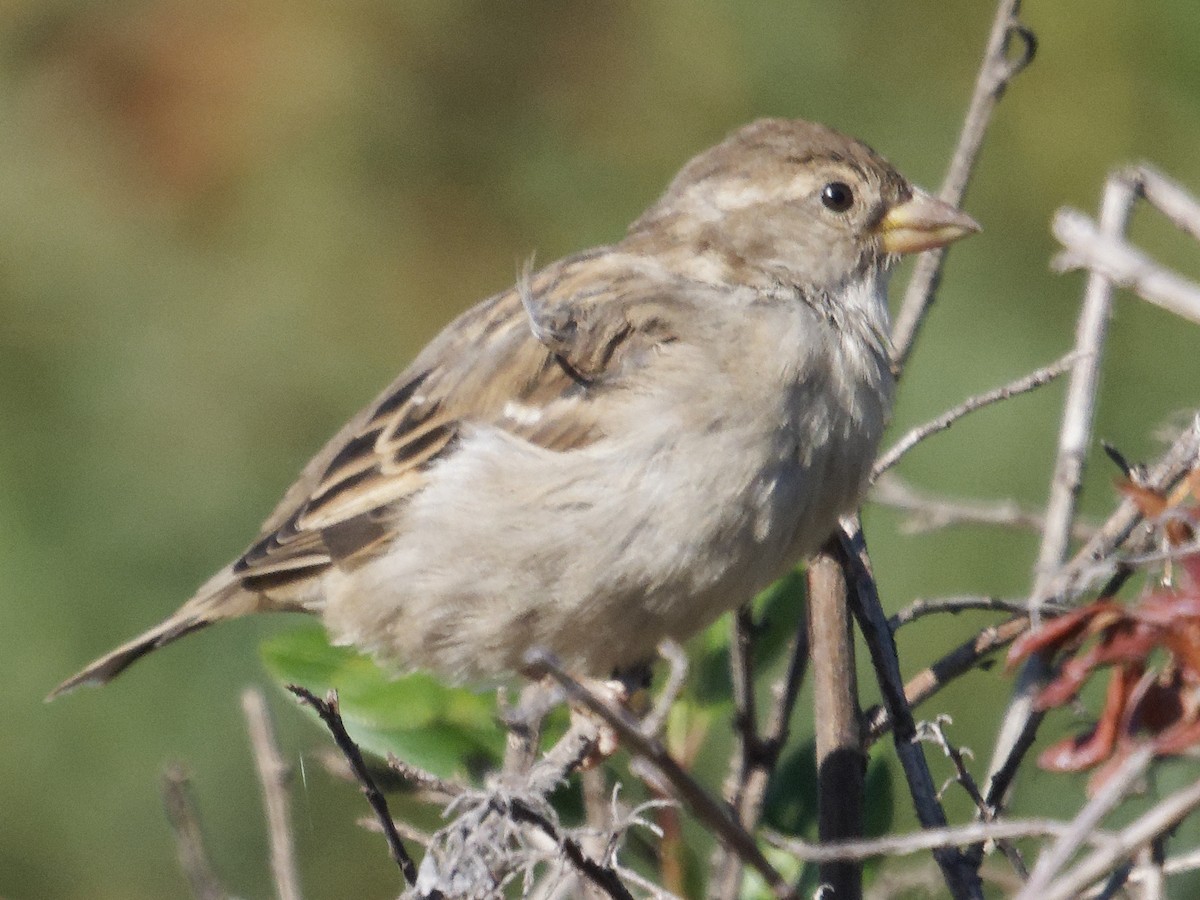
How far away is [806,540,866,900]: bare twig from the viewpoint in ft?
6.39

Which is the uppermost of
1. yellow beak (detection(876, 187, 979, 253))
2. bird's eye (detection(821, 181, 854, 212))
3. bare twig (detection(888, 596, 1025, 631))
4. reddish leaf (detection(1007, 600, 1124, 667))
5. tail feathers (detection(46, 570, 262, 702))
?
bird's eye (detection(821, 181, 854, 212))

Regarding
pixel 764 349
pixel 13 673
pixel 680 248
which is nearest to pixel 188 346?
pixel 13 673

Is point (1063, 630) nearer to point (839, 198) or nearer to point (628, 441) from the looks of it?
point (628, 441)

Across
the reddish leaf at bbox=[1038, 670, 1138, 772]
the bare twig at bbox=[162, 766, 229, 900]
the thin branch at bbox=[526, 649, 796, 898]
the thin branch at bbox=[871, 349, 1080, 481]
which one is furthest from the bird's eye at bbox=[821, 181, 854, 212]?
the thin branch at bbox=[526, 649, 796, 898]

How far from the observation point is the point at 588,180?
4562 mm

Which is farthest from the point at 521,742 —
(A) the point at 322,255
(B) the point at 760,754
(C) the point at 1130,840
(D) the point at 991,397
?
(A) the point at 322,255

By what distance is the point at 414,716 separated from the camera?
2.52 meters

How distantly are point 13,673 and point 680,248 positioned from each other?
200 centimetres

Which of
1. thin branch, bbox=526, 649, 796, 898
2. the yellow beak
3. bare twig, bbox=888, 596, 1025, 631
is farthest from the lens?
the yellow beak

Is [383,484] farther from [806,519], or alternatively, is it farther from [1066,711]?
[1066,711]

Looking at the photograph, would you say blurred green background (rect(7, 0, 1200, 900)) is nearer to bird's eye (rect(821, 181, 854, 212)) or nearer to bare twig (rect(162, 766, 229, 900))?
bird's eye (rect(821, 181, 854, 212))

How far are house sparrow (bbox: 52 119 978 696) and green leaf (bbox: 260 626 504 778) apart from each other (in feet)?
0.98

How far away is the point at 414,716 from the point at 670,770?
1258 mm

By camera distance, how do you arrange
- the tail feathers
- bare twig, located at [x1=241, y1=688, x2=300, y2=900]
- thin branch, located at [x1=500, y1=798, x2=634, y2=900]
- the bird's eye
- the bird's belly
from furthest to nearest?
1. the tail feathers
2. the bird's eye
3. the bird's belly
4. bare twig, located at [x1=241, y1=688, x2=300, y2=900]
5. thin branch, located at [x1=500, y1=798, x2=634, y2=900]
